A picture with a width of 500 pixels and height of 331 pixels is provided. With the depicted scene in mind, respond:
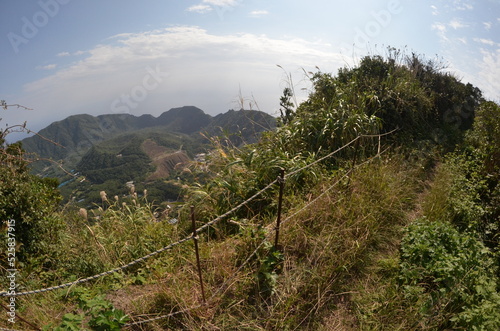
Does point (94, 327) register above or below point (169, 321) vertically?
above

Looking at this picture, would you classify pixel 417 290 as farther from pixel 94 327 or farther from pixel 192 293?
pixel 94 327

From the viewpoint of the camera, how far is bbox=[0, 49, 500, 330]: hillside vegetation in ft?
8.64

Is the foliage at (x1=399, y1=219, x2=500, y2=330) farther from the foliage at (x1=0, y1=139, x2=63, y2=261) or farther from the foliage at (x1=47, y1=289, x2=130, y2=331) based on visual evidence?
the foliage at (x1=0, y1=139, x2=63, y2=261)

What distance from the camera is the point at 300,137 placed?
580 cm

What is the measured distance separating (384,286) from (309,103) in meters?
5.70

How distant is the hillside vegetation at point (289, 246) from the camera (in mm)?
2633

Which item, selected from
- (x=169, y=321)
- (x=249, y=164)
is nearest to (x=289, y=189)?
(x=249, y=164)

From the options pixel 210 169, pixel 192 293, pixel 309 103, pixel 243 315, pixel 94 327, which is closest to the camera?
pixel 94 327

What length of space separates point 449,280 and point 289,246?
164cm

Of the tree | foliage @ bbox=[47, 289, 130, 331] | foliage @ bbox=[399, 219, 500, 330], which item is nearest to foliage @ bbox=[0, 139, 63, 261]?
the tree

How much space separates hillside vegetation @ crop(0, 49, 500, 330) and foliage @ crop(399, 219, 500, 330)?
15 millimetres

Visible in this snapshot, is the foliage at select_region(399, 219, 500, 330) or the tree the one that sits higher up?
the tree

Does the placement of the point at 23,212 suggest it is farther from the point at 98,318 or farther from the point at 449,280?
the point at 449,280

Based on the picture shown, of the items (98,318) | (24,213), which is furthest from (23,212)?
(98,318)
